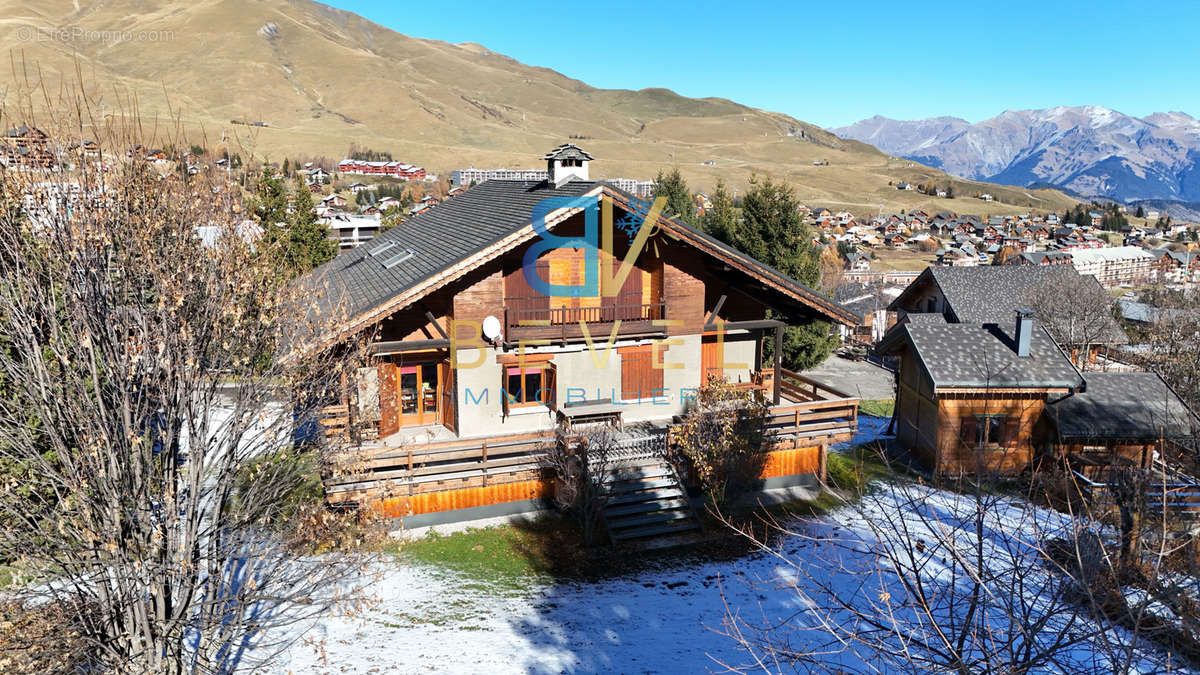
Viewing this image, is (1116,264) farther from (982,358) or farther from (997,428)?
(997,428)

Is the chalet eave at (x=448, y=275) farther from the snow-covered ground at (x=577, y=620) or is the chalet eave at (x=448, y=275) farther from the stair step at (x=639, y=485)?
the stair step at (x=639, y=485)

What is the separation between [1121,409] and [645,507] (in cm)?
1586

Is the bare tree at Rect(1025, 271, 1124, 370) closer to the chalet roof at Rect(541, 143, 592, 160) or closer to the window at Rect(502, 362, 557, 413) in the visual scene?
the chalet roof at Rect(541, 143, 592, 160)

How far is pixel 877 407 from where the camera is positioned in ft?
112

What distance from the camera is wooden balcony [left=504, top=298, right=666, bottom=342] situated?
1902 centimetres

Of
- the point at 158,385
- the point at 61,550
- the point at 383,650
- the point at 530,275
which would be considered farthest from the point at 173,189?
the point at 530,275

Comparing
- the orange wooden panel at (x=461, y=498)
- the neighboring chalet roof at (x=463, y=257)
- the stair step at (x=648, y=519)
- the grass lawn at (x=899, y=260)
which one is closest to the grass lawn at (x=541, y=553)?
the stair step at (x=648, y=519)

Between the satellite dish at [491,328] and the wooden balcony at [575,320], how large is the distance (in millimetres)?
215

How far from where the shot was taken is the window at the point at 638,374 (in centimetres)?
2061

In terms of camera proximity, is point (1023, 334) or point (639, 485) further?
point (1023, 334)

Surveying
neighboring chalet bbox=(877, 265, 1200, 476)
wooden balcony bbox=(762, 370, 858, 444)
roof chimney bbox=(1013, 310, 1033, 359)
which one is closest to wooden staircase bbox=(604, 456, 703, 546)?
wooden balcony bbox=(762, 370, 858, 444)

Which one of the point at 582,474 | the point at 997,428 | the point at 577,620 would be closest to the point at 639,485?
the point at 582,474

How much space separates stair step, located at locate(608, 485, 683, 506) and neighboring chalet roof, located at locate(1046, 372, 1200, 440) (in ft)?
37.7

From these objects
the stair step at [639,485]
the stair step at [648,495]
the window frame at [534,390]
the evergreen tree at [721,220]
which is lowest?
the stair step at [648,495]
